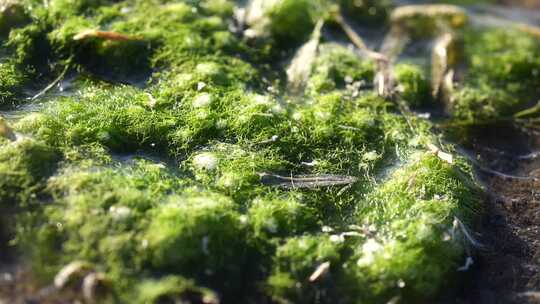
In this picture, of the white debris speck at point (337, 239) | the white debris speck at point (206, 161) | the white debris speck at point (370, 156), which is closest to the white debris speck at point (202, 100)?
the white debris speck at point (206, 161)

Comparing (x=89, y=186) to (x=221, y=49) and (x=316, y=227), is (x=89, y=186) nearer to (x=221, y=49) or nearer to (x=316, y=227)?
(x=316, y=227)

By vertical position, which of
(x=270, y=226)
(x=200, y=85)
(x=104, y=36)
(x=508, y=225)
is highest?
(x=104, y=36)

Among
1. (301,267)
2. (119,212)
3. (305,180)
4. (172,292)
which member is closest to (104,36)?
(119,212)

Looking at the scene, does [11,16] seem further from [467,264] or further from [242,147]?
[467,264]

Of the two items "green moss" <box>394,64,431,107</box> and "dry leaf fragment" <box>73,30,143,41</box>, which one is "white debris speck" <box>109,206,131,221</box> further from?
"green moss" <box>394,64,431,107</box>

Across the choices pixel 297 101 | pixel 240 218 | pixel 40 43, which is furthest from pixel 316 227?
pixel 40 43

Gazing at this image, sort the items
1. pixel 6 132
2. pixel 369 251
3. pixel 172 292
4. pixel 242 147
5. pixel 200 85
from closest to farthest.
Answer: pixel 172 292 → pixel 369 251 → pixel 6 132 → pixel 242 147 → pixel 200 85
